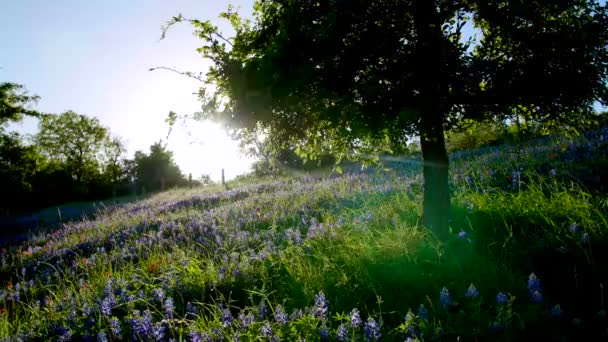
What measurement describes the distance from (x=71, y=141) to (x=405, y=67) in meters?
68.1

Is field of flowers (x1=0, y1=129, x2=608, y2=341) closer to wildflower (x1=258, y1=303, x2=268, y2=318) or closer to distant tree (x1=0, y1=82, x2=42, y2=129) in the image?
wildflower (x1=258, y1=303, x2=268, y2=318)

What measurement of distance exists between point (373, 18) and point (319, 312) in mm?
3498

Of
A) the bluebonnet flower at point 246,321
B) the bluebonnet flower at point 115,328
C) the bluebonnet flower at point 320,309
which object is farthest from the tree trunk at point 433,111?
the bluebonnet flower at point 115,328

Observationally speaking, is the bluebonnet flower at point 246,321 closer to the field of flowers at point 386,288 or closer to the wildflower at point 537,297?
the field of flowers at point 386,288

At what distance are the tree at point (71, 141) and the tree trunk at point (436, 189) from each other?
2544 inches

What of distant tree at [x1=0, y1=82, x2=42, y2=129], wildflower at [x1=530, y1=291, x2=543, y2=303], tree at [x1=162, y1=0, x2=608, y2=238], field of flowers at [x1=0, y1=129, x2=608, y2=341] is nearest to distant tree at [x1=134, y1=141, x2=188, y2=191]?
distant tree at [x1=0, y1=82, x2=42, y2=129]

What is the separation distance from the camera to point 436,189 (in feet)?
16.7

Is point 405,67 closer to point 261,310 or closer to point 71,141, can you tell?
point 261,310

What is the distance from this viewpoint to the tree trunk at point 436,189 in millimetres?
4961

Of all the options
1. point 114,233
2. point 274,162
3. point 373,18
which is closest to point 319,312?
point 274,162

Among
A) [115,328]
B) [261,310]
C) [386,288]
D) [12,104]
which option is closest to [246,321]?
[261,310]

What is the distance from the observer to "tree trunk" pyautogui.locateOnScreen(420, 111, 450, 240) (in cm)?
496

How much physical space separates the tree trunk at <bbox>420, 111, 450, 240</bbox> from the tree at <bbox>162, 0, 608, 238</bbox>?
0.04 metres

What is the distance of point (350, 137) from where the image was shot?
4.69 m
